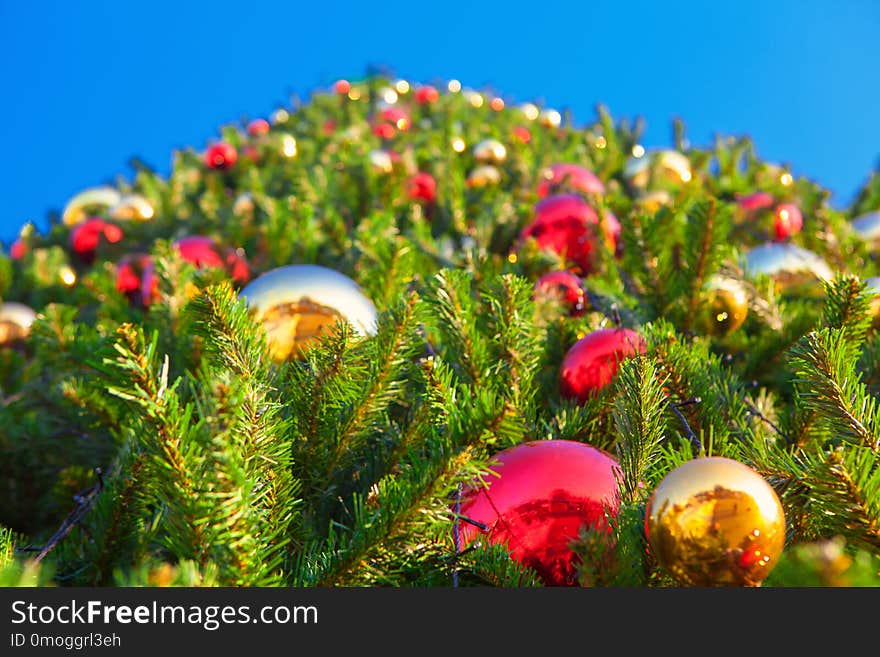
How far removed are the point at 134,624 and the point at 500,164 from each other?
2.84 m

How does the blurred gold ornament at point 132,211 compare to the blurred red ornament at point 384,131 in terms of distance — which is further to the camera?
the blurred red ornament at point 384,131

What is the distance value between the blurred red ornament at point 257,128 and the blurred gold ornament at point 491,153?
2484 millimetres

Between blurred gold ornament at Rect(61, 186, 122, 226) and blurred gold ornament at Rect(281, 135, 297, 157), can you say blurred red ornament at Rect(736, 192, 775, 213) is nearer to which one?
blurred gold ornament at Rect(281, 135, 297, 157)

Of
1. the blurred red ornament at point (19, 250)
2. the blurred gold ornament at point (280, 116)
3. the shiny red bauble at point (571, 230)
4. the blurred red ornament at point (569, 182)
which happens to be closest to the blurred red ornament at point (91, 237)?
the blurred red ornament at point (19, 250)

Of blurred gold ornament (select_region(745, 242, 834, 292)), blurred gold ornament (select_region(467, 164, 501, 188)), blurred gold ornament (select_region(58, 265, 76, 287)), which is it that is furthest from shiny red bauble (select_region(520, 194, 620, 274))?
blurred gold ornament (select_region(58, 265, 76, 287))

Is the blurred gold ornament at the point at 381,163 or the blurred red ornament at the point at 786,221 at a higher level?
the blurred gold ornament at the point at 381,163

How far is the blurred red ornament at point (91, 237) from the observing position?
2814 millimetres

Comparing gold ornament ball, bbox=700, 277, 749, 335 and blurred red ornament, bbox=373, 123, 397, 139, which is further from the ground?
blurred red ornament, bbox=373, 123, 397, 139

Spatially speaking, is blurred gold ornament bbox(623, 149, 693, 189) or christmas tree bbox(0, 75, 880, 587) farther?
blurred gold ornament bbox(623, 149, 693, 189)

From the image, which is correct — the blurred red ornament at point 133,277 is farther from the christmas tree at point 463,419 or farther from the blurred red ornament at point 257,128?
the blurred red ornament at point 257,128

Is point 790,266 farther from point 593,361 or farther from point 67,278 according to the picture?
point 67,278

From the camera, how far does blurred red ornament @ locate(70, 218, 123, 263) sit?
9.23ft

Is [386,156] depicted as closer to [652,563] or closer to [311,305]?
[311,305]

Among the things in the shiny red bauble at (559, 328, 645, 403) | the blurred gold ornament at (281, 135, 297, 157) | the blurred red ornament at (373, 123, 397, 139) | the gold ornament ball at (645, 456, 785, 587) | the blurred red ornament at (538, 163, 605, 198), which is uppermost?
the blurred red ornament at (373, 123, 397, 139)
